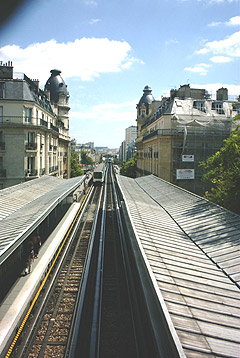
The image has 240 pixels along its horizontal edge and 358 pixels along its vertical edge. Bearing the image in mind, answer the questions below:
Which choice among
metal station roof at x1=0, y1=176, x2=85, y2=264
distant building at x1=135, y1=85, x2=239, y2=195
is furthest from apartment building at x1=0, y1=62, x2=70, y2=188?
distant building at x1=135, y1=85, x2=239, y2=195

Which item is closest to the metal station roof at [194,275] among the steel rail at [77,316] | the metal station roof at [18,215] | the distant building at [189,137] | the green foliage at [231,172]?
the green foliage at [231,172]

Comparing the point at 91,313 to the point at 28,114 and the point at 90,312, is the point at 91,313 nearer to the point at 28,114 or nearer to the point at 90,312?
the point at 90,312

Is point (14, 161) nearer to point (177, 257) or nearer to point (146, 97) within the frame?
point (177, 257)

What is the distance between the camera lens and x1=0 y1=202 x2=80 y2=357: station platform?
8656 mm

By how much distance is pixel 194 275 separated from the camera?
747cm

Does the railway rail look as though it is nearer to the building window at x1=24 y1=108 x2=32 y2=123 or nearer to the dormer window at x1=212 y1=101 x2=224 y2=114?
the building window at x1=24 y1=108 x2=32 y2=123

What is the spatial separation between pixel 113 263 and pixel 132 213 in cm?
412

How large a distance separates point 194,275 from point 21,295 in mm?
7294

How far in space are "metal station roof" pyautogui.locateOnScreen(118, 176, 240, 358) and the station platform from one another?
4983mm

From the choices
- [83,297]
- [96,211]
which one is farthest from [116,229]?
[83,297]

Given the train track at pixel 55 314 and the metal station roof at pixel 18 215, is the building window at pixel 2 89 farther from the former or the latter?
the train track at pixel 55 314

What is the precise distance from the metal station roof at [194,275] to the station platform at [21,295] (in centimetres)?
498

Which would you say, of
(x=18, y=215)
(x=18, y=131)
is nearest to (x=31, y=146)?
(x=18, y=131)

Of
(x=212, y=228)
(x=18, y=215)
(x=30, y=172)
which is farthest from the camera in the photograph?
(x=30, y=172)
